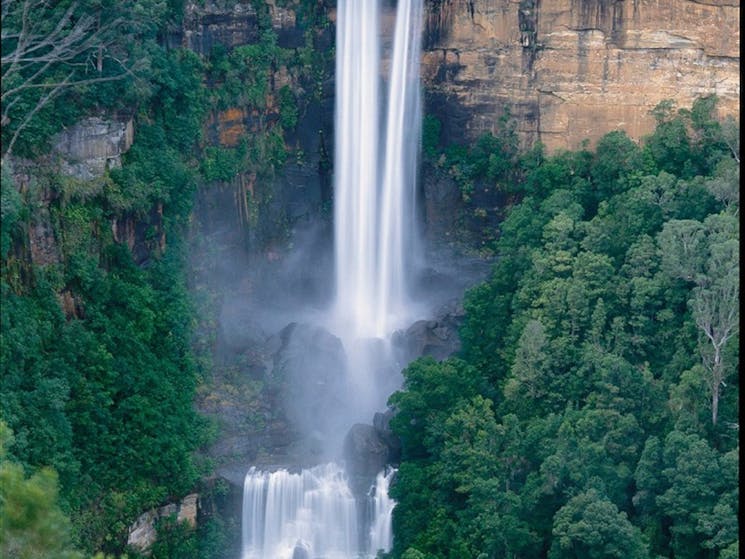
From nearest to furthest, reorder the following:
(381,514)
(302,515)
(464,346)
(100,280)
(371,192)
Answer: (100,280) < (381,514) < (302,515) < (464,346) < (371,192)

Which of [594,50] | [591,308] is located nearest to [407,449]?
[591,308]

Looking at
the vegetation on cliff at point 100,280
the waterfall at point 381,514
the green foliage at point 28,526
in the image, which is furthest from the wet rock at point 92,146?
the green foliage at point 28,526

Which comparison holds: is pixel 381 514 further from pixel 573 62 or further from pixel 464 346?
pixel 573 62

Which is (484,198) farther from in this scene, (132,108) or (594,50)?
(132,108)

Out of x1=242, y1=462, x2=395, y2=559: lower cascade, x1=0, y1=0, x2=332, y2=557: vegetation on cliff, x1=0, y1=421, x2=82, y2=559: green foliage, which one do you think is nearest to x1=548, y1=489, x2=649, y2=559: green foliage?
x1=242, y1=462, x2=395, y2=559: lower cascade

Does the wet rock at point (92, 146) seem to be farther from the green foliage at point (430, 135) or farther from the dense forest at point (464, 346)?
the green foliage at point (430, 135)

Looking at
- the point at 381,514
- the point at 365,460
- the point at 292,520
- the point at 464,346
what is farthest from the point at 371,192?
the point at 292,520
